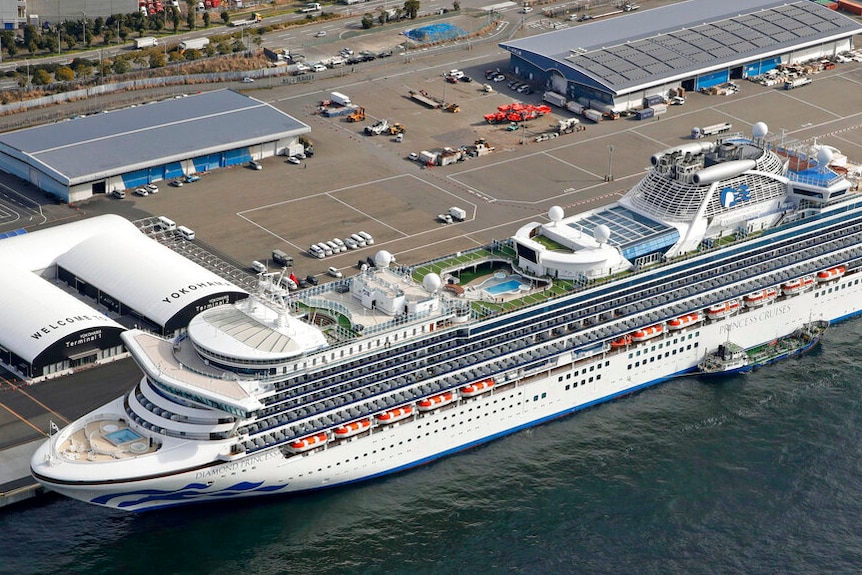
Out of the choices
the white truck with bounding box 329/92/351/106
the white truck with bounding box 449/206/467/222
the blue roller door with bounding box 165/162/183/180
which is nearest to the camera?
the white truck with bounding box 449/206/467/222

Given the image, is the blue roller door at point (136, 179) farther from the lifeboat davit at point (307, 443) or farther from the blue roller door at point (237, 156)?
the lifeboat davit at point (307, 443)

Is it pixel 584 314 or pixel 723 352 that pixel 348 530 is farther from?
pixel 723 352

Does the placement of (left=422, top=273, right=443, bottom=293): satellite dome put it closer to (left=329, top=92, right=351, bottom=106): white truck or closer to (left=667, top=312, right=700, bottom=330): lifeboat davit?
(left=667, top=312, right=700, bottom=330): lifeboat davit

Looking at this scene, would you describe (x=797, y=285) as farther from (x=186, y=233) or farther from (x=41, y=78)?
(x=41, y=78)

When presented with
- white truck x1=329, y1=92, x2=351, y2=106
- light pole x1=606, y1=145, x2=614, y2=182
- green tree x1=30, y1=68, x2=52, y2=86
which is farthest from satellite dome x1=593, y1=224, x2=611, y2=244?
green tree x1=30, y1=68, x2=52, y2=86

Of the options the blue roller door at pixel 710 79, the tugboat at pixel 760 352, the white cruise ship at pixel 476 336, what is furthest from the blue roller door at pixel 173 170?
the blue roller door at pixel 710 79

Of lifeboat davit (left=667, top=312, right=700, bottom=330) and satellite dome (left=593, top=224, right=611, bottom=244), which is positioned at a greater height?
satellite dome (left=593, top=224, right=611, bottom=244)
